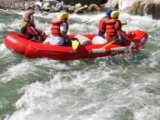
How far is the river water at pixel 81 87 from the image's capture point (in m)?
8.93

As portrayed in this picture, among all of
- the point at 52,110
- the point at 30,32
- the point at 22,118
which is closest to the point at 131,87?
the point at 52,110

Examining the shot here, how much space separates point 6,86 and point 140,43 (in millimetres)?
4542

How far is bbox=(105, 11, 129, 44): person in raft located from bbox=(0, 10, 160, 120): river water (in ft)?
1.77

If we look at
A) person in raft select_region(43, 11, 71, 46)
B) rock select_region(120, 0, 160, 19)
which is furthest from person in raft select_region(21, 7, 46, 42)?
rock select_region(120, 0, 160, 19)

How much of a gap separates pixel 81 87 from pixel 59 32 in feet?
8.02

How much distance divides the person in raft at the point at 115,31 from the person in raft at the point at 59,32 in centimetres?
123

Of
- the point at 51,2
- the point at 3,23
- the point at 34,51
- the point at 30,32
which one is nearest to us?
the point at 34,51

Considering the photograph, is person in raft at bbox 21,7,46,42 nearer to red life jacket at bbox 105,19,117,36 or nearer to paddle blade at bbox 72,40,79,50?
paddle blade at bbox 72,40,79,50

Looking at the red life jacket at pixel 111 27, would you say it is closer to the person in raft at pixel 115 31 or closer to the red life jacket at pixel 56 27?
the person in raft at pixel 115 31

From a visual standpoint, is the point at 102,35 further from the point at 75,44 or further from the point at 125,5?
the point at 125,5

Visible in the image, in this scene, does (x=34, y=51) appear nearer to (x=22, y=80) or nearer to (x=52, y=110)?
(x=22, y=80)

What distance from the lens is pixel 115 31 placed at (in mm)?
12500

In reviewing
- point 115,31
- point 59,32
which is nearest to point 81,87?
point 59,32

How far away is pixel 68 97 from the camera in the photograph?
9688 mm
